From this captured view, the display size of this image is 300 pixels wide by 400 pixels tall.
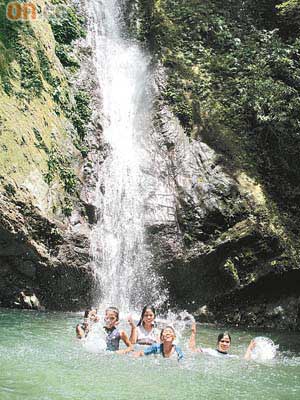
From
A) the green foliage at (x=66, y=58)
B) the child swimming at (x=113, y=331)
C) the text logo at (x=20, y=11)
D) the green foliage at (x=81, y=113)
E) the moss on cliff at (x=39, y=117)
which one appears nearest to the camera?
the child swimming at (x=113, y=331)

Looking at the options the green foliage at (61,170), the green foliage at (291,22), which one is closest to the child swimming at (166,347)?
the green foliage at (61,170)

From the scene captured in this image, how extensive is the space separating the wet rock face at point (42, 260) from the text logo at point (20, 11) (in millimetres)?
5883

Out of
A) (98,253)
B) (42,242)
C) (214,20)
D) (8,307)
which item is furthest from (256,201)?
(214,20)

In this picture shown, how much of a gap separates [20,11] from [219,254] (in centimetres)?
871

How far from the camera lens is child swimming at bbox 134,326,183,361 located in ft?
25.4

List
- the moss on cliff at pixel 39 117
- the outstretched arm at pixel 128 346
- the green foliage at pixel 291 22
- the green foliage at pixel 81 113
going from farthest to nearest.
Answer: the green foliage at pixel 291 22, the green foliage at pixel 81 113, the moss on cliff at pixel 39 117, the outstretched arm at pixel 128 346

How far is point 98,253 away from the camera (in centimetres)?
1358

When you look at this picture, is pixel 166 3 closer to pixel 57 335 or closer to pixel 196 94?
pixel 196 94

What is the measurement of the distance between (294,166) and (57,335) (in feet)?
30.9

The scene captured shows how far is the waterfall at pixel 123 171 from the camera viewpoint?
537 inches

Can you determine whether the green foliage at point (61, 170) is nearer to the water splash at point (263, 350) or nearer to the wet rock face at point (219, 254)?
the wet rock face at point (219, 254)

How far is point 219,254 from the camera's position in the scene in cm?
1387

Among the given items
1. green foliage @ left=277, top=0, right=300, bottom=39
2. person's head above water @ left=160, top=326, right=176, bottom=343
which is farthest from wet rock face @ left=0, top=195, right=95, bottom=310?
green foliage @ left=277, top=0, right=300, bottom=39

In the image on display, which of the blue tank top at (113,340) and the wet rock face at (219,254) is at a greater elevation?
the wet rock face at (219,254)
